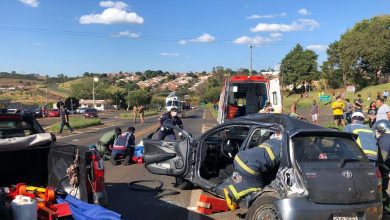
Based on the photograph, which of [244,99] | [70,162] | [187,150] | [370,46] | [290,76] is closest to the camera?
[70,162]

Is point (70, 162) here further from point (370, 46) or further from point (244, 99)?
point (370, 46)

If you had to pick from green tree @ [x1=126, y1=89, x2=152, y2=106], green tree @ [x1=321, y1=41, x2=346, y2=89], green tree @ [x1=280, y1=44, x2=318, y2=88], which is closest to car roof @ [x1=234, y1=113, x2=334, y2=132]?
green tree @ [x1=321, y1=41, x2=346, y2=89]

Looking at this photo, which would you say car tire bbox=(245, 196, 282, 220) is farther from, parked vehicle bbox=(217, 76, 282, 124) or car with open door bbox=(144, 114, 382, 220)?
parked vehicle bbox=(217, 76, 282, 124)

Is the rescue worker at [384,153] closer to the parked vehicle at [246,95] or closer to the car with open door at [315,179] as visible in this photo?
the car with open door at [315,179]

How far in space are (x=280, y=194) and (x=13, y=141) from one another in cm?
315

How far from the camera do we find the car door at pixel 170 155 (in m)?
7.85

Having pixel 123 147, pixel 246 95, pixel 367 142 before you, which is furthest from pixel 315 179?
pixel 246 95

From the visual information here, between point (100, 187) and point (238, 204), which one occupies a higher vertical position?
point (100, 187)

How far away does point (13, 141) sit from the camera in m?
5.20

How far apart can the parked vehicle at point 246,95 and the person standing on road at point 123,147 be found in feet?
12.7

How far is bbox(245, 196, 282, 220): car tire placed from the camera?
5.25 metres

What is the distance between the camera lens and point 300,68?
104 metres

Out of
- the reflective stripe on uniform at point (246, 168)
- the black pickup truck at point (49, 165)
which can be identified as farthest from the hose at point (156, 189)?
the black pickup truck at point (49, 165)

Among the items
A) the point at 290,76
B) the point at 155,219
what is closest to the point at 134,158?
the point at 155,219
